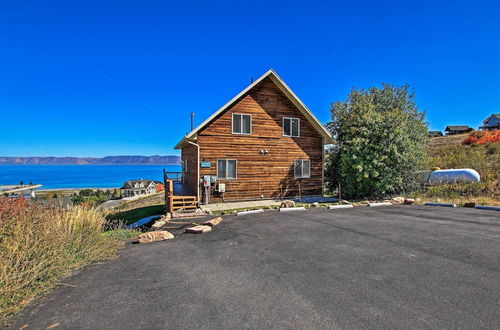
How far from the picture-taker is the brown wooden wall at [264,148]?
1498 cm

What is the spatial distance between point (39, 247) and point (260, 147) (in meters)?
12.6

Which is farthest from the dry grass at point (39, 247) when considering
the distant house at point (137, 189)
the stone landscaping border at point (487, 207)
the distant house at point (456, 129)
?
the distant house at point (456, 129)

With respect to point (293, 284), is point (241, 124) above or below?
above

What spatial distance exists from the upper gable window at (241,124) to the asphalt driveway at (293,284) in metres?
9.18

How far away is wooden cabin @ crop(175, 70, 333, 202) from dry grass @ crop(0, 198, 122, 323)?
7.87 meters

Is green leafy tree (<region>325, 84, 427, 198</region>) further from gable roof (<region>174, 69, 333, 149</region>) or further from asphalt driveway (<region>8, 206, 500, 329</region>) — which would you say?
asphalt driveway (<region>8, 206, 500, 329</region>)

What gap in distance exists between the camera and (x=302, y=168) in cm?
1697

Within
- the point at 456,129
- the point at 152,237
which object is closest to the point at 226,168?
the point at 152,237

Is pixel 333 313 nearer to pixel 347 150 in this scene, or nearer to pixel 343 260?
pixel 343 260

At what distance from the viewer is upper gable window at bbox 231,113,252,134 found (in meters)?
15.4

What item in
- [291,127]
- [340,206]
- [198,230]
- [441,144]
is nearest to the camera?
[198,230]

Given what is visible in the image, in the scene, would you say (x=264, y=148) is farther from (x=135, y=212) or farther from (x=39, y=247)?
(x=135, y=212)

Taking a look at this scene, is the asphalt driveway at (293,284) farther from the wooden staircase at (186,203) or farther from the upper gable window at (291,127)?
the upper gable window at (291,127)

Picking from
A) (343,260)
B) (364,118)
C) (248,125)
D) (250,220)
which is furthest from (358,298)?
(364,118)
